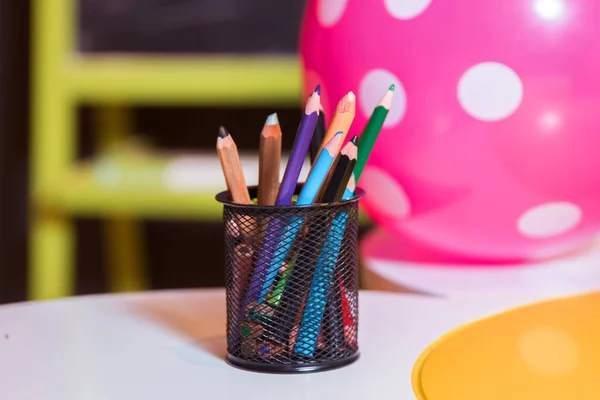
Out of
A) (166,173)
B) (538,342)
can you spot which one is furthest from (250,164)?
(538,342)

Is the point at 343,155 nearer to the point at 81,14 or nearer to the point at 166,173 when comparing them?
the point at 166,173

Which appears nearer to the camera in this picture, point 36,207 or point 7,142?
point 36,207

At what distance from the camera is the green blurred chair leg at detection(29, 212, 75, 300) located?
123 cm

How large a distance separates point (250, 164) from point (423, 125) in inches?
24.0

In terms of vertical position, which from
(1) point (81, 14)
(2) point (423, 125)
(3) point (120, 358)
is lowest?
(3) point (120, 358)

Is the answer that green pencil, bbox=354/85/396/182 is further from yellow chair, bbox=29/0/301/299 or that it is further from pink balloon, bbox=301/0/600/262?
yellow chair, bbox=29/0/301/299

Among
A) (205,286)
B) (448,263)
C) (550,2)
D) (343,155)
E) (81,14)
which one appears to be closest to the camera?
(343,155)

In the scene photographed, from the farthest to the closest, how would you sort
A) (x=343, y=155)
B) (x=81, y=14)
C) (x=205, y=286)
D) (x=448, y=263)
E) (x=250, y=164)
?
(x=205, y=286), (x=81, y=14), (x=250, y=164), (x=448, y=263), (x=343, y=155)

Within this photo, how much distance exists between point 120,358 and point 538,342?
217mm

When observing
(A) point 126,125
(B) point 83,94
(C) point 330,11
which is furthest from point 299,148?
(A) point 126,125

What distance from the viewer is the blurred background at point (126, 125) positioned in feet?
4.00

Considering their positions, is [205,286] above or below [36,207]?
below

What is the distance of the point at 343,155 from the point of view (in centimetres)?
42

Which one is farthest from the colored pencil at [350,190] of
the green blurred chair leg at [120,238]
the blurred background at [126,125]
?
the green blurred chair leg at [120,238]
